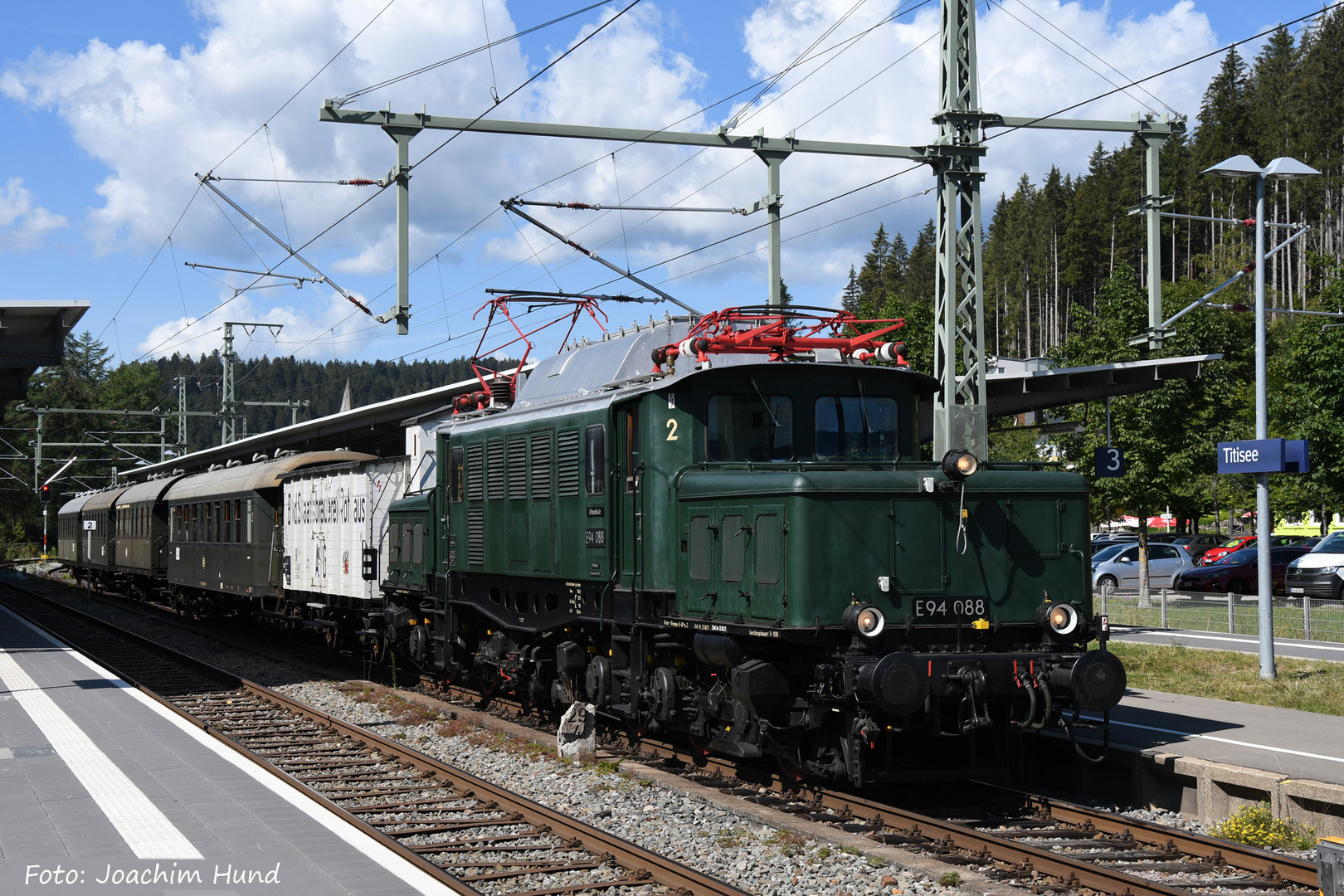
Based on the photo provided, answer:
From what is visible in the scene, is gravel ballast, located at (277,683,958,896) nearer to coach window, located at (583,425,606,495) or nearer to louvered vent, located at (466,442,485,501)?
coach window, located at (583,425,606,495)

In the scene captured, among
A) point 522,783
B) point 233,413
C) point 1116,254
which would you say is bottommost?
point 522,783

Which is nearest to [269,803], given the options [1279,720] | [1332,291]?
[1279,720]

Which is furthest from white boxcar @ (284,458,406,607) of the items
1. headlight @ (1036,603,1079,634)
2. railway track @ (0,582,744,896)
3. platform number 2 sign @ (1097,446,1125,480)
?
headlight @ (1036,603,1079,634)

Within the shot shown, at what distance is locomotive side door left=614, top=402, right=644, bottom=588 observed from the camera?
11.3 metres

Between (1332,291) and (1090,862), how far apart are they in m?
30.3

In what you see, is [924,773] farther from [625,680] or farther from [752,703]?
[625,680]

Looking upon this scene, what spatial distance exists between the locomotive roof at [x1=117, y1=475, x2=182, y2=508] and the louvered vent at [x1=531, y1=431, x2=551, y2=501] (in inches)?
1021

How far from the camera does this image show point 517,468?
13859 mm

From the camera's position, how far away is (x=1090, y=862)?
27.0 feet

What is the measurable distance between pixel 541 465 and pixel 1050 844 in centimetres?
649

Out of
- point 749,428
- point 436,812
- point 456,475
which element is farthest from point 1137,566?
point 436,812

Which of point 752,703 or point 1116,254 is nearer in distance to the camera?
point 752,703

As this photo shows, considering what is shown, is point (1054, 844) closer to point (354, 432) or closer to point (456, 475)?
point (456, 475)

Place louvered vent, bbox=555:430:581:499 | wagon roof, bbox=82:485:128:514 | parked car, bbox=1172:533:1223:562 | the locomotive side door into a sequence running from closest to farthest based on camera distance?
the locomotive side door → louvered vent, bbox=555:430:581:499 → wagon roof, bbox=82:485:128:514 → parked car, bbox=1172:533:1223:562
